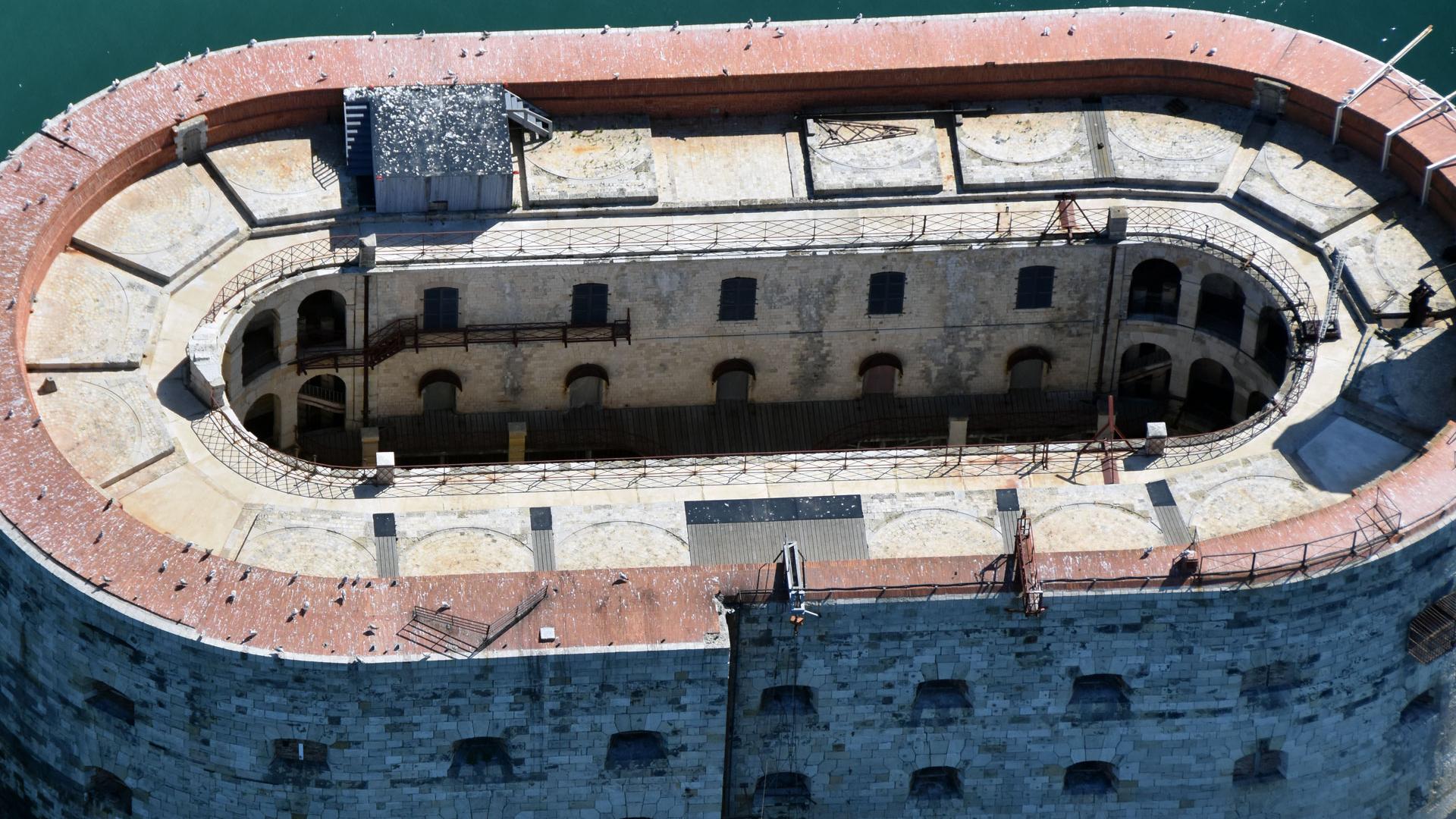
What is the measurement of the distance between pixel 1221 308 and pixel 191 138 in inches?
1624

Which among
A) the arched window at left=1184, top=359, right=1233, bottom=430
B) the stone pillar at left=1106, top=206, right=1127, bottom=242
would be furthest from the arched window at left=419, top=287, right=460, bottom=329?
the arched window at left=1184, top=359, right=1233, bottom=430

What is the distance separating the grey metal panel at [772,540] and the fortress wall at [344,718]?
6083mm

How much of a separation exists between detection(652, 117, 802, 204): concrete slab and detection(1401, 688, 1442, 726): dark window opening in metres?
30.8

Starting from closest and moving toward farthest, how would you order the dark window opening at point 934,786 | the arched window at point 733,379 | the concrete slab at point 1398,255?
the dark window opening at point 934,786, the concrete slab at point 1398,255, the arched window at point 733,379

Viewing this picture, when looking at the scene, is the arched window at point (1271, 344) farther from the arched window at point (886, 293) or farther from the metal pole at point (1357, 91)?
the arched window at point (886, 293)

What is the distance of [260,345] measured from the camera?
4788 inches

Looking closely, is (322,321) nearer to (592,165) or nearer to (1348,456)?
(592,165)

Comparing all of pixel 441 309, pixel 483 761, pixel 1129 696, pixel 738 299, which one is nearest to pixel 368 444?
pixel 441 309

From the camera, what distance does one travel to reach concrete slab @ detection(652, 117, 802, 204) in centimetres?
12419

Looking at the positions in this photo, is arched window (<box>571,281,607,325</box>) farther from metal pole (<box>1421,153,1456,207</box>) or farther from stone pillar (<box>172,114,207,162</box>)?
metal pole (<box>1421,153,1456,207</box>)

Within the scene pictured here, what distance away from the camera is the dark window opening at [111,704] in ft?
358

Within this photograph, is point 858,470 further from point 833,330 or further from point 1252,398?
point 1252,398

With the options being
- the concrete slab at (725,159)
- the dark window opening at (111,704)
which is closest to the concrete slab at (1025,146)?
the concrete slab at (725,159)

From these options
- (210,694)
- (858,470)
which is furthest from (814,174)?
(210,694)
